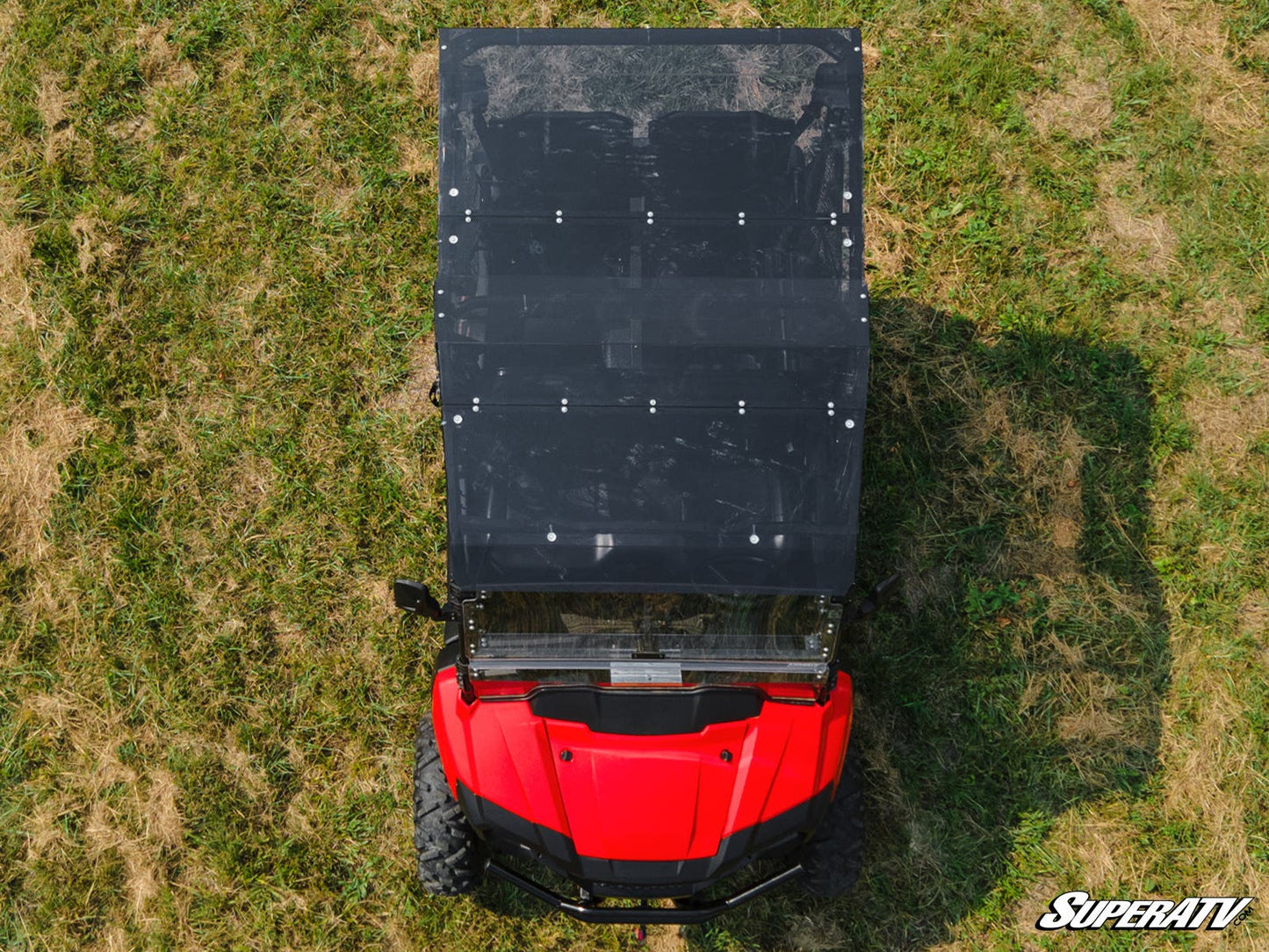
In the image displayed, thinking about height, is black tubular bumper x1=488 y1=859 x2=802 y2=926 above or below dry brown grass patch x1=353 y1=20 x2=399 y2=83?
below

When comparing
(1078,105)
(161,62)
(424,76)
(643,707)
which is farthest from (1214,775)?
(161,62)

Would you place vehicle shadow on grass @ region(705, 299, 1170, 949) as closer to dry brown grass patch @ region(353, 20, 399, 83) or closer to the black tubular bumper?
the black tubular bumper

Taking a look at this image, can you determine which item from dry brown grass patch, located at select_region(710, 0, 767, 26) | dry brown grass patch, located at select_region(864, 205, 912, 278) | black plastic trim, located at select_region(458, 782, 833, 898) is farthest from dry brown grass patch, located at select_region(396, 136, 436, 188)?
black plastic trim, located at select_region(458, 782, 833, 898)

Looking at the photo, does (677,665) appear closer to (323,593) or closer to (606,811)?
(606,811)

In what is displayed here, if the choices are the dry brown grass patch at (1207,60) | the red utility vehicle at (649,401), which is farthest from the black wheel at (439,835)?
the dry brown grass patch at (1207,60)

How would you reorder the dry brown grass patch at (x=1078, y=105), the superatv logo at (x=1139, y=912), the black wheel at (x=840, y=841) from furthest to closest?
1. the dry brown grass patch at (x=1078, y=105)
2. the superatv logo at (x=1139, y=912)
3. the black wheel at (x=840, y=841)

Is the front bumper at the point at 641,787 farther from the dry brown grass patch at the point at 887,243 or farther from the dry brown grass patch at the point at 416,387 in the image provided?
the dry brown grass patch at the point at 887,243
